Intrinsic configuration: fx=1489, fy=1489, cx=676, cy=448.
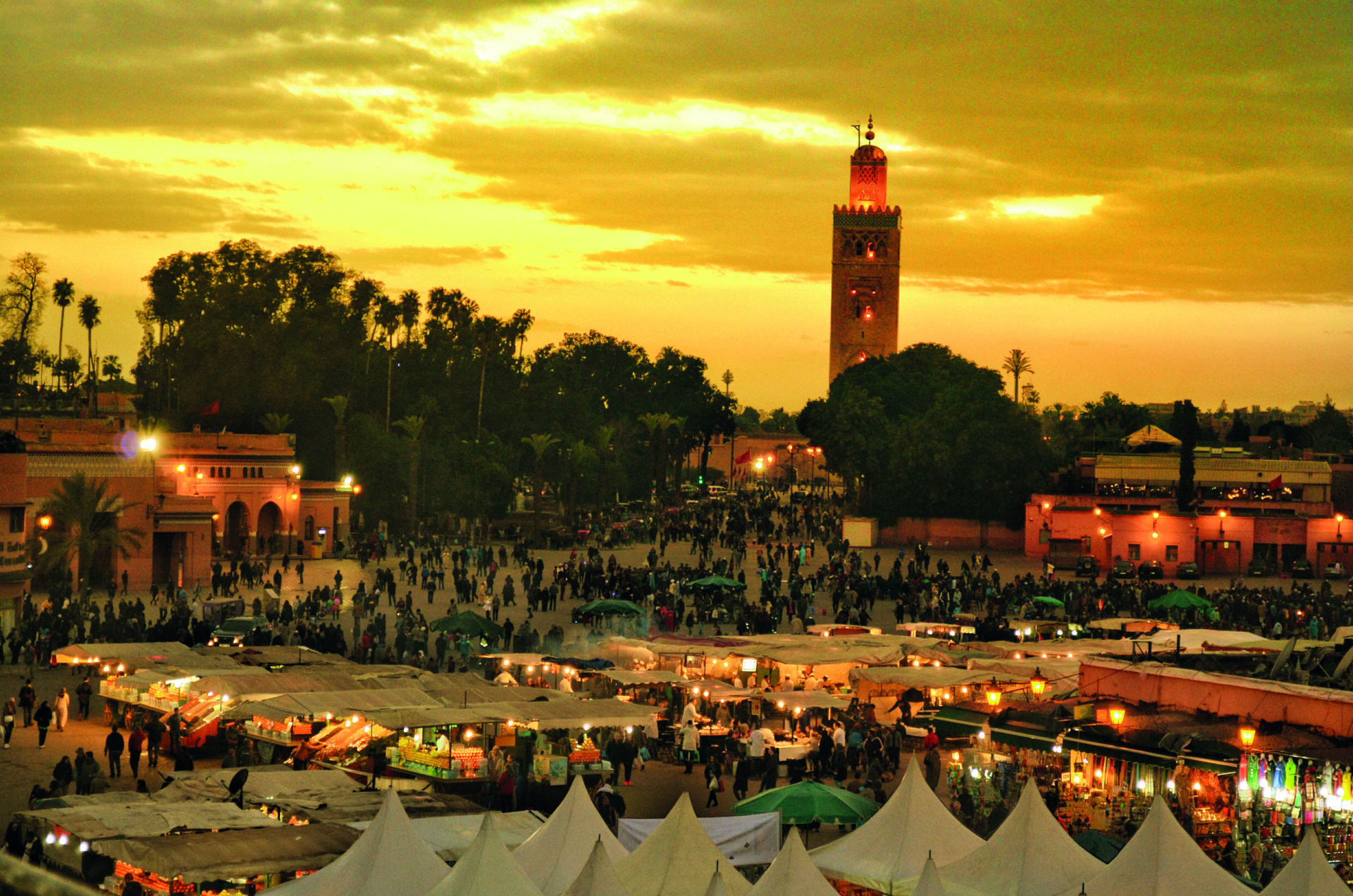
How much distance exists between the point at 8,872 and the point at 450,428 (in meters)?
76.5

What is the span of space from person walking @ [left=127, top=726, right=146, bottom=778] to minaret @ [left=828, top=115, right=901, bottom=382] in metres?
92.2

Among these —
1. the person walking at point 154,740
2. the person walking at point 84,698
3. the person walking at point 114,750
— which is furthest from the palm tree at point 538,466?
the person walking at point 114,750

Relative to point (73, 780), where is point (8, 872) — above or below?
above

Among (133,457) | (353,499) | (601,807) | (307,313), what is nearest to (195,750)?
(601,807)

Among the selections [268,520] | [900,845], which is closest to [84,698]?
[900,845]

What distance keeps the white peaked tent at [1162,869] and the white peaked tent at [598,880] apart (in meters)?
4.02

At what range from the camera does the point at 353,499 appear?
6862 centimetres

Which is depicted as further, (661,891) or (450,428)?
(450,428)

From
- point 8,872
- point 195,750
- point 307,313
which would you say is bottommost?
point 195,750

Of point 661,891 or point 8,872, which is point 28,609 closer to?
point 661,891

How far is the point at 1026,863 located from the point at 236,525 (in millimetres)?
47066

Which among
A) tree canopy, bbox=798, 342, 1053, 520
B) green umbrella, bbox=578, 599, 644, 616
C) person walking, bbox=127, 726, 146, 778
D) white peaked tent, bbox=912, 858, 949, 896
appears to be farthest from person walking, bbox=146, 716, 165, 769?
tree canopy, bbox=798, 342, 1053, 520

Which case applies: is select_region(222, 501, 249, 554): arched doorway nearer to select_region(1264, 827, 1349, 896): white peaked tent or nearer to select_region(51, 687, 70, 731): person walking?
select_region(51, 687, 70, 731): person walking

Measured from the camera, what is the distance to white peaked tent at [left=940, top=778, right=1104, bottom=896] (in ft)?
43.1
